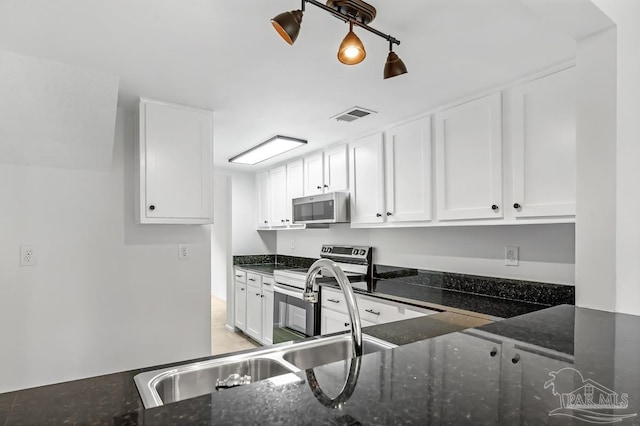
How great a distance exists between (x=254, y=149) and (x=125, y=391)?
2929 millimetres

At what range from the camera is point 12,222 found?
2.19 m

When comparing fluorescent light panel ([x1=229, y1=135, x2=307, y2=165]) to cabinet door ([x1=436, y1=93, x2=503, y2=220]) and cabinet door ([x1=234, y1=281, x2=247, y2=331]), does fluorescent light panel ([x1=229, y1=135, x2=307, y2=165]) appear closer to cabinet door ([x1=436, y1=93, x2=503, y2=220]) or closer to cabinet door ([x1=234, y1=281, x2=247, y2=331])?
cabinet door ([x1=436, y1=93, x2=503, y2=220])

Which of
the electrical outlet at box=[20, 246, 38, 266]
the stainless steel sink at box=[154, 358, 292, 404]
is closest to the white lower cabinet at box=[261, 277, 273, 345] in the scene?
the electrical outlet at box=[20, 246, 38, 266]

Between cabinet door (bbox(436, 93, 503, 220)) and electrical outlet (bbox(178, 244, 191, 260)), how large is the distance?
6.03ft

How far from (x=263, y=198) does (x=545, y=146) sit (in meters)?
3.40

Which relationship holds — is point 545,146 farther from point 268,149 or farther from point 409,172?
point 268,149

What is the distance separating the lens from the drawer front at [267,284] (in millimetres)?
3834

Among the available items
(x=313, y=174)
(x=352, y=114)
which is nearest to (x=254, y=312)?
(x=313, y=174)

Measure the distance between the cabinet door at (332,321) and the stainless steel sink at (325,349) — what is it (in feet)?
4.68

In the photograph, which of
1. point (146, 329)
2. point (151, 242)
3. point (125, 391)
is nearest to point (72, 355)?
point (146, 329)

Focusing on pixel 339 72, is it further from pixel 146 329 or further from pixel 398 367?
pixel 146 329

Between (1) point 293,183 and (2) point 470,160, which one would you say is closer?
(2) point 470,160

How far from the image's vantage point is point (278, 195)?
4371 millimetres

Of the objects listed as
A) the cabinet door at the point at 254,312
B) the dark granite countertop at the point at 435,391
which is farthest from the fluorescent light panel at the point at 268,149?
the dark granite countertop at the point at 435,391
